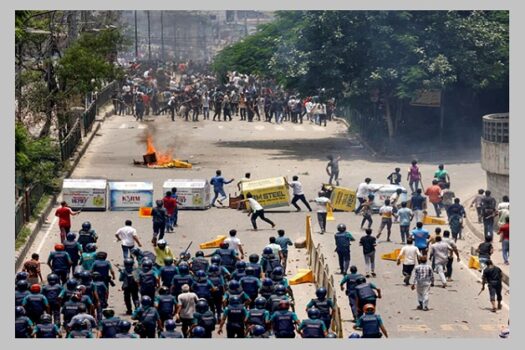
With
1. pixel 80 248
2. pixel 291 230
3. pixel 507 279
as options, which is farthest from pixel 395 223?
pixel 80 248

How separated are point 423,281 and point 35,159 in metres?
12.4

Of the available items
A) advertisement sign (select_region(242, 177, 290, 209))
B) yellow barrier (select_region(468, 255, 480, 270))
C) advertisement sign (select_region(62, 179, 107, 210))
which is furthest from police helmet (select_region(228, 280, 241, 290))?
advertisement sign (select_region(62, 179, 107, 210))

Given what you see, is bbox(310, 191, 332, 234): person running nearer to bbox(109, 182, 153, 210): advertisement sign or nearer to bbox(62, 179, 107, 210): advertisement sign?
bbox(109, 182, 153, 210): advertisement sign

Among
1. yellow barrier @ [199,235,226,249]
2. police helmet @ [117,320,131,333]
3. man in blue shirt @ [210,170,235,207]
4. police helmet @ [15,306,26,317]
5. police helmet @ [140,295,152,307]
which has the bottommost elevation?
police helmet @ [117,320,131,333]

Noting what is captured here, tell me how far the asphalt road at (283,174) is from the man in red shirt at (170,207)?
0.26 meters

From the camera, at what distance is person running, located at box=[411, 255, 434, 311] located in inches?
1177

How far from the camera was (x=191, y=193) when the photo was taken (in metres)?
40.9

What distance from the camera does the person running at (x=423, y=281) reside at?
1177 inches

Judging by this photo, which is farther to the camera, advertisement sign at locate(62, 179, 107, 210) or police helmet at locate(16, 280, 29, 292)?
advertisement sign at locate(62, 179, 107, 210)

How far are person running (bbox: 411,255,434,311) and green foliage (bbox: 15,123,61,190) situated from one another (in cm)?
812

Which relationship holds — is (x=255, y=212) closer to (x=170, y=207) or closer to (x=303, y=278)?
(x=170, y=207)

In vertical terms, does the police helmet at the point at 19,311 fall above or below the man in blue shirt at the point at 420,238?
below

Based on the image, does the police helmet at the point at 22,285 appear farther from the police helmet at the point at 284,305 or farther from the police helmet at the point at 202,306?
the police helmet at the point at 284,305

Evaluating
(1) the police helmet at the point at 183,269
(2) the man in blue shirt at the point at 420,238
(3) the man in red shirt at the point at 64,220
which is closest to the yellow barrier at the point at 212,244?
(3) the man in red shirt at the point at 64,220
